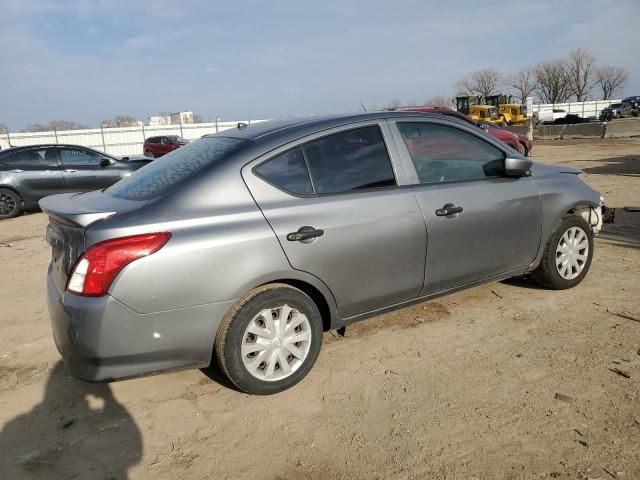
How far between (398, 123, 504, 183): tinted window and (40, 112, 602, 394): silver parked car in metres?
0.01

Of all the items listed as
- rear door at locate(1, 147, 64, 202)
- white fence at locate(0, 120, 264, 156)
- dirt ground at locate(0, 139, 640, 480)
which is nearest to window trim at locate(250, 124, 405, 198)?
dirt ground at locate(0, 139, 640, 480)

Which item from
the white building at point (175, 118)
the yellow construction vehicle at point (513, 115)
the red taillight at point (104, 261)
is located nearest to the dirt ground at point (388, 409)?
the red taillight at point (104, 261)

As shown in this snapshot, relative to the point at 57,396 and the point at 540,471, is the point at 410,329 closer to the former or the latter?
the point at 540,471

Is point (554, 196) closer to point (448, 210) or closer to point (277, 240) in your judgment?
point (448, 210)

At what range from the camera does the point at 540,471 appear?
2.40 metres

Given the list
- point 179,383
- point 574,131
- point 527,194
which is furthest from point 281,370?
point 574,131

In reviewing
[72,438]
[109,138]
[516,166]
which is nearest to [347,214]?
[516,166]

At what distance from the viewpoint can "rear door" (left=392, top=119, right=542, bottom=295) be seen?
368 cm

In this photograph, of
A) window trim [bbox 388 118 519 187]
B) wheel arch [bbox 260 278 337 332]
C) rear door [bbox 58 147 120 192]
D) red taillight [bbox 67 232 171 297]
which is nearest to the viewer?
red taillight [bbox 67 232 171 297]

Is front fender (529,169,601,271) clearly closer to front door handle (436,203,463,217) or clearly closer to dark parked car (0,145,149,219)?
front door handle (436,203,463,217)

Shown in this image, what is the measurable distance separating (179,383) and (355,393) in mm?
1180

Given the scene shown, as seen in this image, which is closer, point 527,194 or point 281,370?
point 281,370

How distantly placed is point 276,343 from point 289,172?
107 cm

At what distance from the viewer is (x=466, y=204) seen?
12.5ft
